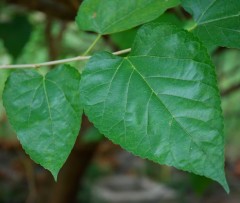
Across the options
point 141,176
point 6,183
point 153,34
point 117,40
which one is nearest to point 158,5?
point 153,34

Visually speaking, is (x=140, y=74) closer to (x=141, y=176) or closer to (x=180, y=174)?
(x=180, y=174)

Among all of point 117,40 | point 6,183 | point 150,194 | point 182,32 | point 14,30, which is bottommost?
point 150,194

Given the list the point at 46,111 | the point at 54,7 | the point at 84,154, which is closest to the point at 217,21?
the point at 46,111

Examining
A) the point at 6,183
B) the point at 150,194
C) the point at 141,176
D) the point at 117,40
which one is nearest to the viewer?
the point at 117,40

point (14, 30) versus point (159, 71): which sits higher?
point (159, 71)

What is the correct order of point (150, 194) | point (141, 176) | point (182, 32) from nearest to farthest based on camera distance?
point (182, 32), point (150, 194), point (141, 176)

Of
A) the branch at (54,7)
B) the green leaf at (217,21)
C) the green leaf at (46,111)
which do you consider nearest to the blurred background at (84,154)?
the branch at (54,7)

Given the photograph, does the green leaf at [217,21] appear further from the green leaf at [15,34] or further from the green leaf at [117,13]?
the green leaf at [15,34]

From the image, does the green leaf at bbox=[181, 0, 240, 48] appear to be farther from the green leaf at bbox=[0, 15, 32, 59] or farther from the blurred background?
the green leaf at bbox=[0, 15, 32, 59]
